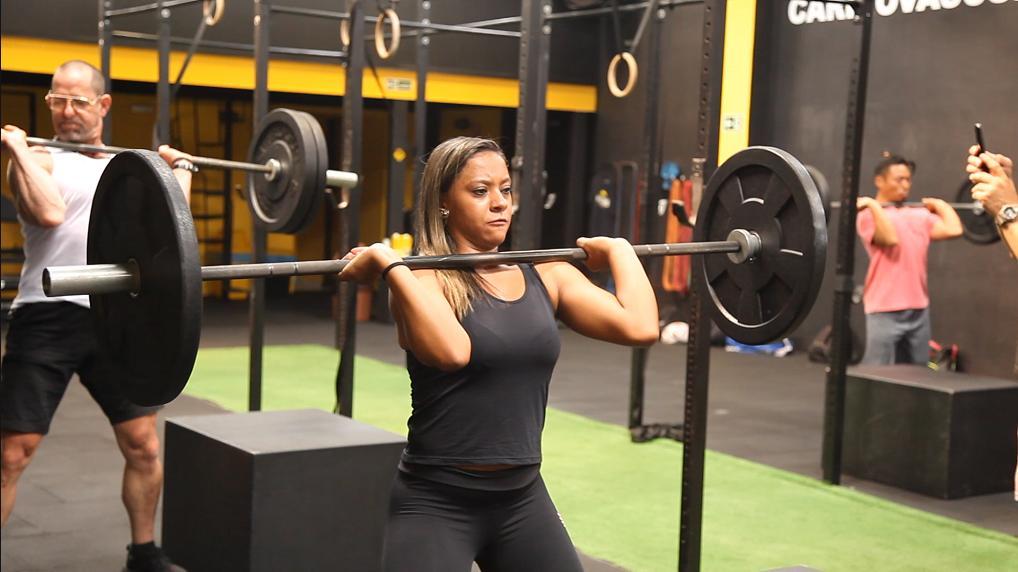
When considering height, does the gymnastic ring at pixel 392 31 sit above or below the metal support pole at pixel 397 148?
above

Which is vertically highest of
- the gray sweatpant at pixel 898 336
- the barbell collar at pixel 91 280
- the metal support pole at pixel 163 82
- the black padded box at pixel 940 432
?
the metal support pole at pixel 163 82

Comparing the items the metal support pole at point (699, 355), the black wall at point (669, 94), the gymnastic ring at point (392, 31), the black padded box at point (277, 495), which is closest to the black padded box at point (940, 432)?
the metal support pole at point (699, 355)

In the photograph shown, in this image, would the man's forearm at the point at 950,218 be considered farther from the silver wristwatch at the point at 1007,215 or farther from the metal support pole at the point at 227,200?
the metal support pole at the point at 227,200

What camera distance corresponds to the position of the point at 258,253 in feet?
16.9

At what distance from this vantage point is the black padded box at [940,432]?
4.74 metres

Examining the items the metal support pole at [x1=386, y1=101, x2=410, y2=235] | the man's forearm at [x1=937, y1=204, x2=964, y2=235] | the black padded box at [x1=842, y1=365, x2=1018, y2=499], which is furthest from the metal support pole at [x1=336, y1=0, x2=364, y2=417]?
the metal support pole at [x1=386, y1=101, x2=410, y2=235]

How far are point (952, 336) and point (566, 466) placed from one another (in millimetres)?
3813

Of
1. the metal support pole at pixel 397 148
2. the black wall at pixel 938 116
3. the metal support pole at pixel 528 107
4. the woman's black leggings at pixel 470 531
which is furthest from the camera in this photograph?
the metal support pole at pixel 397 148

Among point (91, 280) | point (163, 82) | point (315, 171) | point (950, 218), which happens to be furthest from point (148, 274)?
point (163, 82)

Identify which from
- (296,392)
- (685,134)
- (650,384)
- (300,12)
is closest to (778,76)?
(685,134)

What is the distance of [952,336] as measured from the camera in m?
7.93

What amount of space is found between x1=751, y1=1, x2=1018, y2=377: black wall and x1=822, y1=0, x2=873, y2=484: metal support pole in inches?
109

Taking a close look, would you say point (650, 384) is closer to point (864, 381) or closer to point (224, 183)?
point (864, 381)

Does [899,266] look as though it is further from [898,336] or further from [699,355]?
[699,355]
